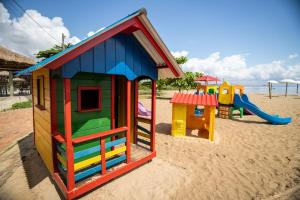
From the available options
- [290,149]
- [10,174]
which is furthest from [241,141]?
[10,174]

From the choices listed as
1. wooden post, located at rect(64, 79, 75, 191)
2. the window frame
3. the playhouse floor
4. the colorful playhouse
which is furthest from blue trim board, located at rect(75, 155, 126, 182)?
the window frame

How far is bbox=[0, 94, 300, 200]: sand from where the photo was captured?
11.8ft

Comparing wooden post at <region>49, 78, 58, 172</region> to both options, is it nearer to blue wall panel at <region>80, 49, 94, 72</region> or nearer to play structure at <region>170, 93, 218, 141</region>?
blue wall panel at <region>80, 49, 94, 72</region>

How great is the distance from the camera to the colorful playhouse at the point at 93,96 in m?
3.12

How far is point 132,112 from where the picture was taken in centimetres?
588

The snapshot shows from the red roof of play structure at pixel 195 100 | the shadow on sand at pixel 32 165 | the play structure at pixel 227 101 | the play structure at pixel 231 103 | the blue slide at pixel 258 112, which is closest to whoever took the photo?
the shadow on sand at pixel 32 165

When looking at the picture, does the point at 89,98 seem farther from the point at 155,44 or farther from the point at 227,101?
the point at 227,101

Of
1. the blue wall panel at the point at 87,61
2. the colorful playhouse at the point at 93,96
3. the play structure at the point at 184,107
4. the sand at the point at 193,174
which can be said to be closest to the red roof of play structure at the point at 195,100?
the play structure at the point at 184,107

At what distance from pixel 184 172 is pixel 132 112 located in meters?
2.72

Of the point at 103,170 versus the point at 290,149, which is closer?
the point at 103,170

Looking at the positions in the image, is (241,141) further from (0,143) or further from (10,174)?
(0,143)

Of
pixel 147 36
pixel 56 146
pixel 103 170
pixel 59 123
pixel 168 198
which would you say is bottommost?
pixel 168 198

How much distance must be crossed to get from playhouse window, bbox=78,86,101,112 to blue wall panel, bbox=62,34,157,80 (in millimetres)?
927

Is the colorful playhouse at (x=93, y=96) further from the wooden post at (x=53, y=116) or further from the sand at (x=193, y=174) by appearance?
the sand at (x=193, y=174)
